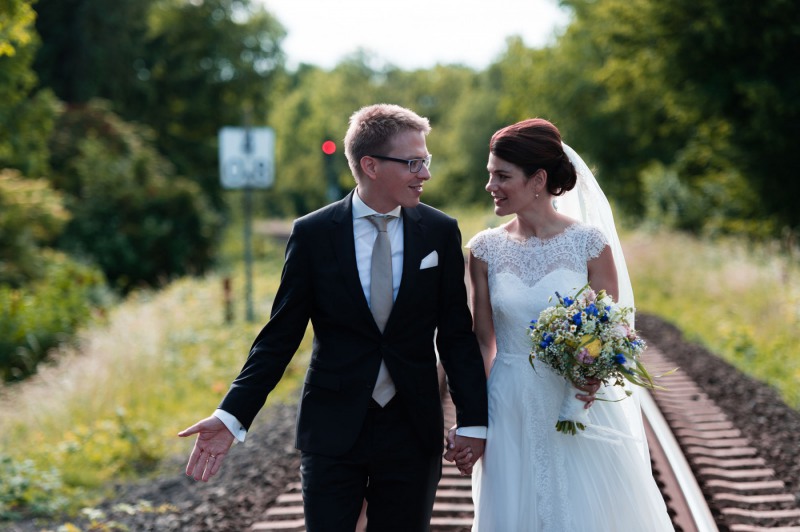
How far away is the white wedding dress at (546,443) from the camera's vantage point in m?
3.65

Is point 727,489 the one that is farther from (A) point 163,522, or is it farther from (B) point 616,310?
(A) point 163,522

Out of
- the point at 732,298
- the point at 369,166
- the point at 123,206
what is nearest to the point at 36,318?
the point at 123,206

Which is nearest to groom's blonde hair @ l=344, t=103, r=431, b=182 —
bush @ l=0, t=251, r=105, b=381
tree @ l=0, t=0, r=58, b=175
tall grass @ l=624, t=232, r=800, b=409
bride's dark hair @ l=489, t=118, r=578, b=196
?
bride's dark hair @ l=489, t=118, r=578, b=196

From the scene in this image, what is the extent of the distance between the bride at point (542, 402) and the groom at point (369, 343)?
1.12 feet

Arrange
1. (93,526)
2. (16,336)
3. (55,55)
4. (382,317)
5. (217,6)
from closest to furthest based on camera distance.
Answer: (382,317)
(93,526)
(16,336)
(55,55)
(217,6)

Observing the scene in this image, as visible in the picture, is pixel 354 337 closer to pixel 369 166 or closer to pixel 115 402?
pixel 369 166

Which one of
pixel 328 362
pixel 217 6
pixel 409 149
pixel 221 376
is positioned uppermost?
pixel 217 6

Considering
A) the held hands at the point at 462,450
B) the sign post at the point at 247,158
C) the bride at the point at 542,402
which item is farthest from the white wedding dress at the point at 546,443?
the sign post at the point at 247,158

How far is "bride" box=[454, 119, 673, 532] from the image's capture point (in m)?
3.66

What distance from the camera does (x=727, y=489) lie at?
566 centimetres

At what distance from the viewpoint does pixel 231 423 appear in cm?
338

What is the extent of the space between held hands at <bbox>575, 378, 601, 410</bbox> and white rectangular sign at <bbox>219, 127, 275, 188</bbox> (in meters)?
11.1

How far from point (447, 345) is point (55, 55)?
1288 inches

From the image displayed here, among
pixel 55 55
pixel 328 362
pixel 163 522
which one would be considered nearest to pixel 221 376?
pixel 163 522
